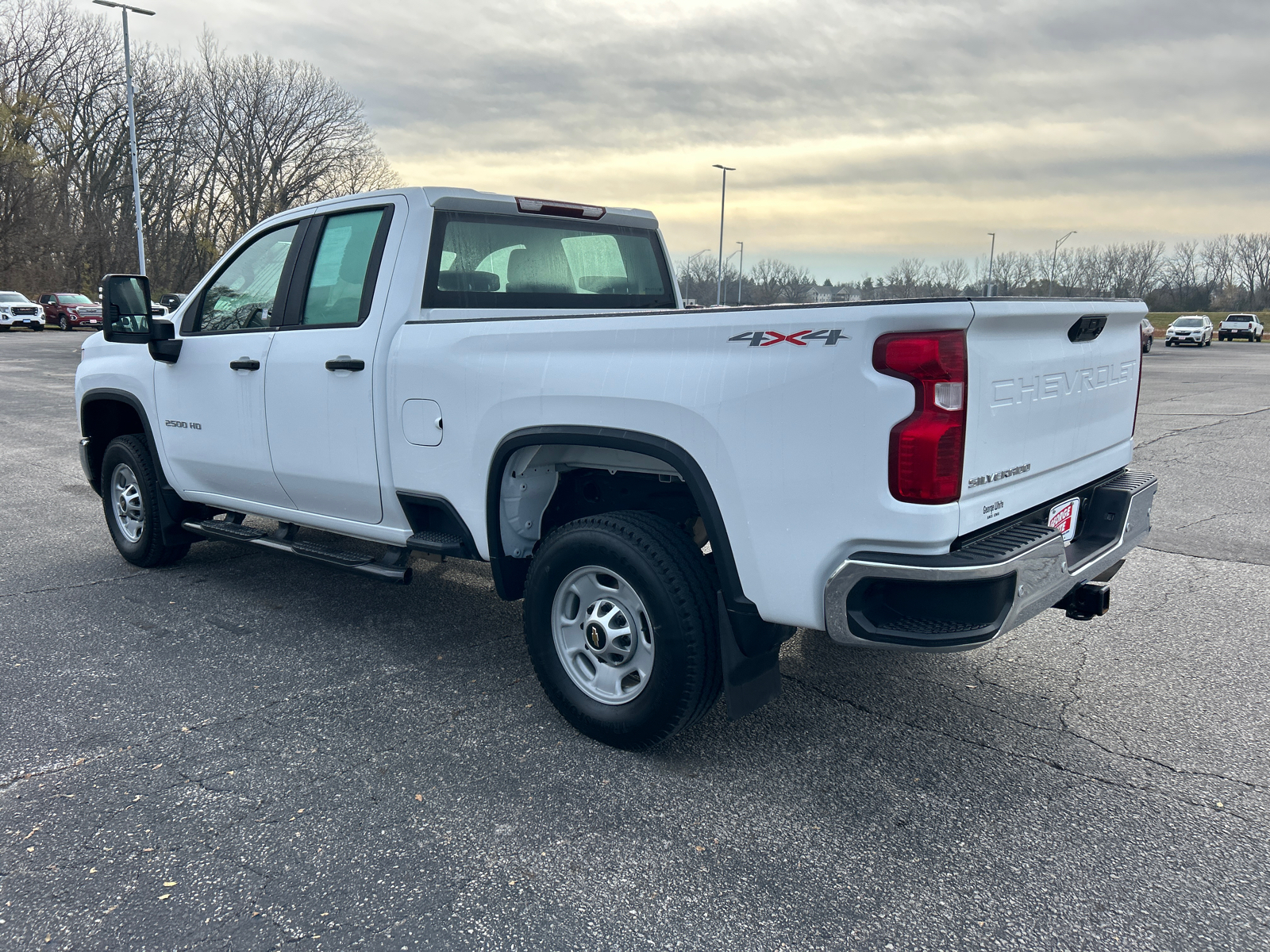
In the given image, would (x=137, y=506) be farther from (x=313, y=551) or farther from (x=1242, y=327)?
(x=1242, y=327)

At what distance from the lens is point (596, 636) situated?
3.36 metres

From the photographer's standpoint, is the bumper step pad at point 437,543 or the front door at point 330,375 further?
the front door at point 330,375

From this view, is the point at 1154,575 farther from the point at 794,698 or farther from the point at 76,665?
the point at 76,665

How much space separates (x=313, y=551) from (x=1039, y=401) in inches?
129

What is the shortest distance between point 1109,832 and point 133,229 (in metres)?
58.0

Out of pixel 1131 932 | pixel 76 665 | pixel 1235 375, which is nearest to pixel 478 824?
pixel 1131 932

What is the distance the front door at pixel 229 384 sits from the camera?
15.3 feet

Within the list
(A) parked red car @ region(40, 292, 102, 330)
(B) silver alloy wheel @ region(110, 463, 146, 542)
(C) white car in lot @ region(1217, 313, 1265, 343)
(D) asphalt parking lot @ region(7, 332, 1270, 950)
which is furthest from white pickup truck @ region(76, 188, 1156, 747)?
(C) white car in lot @ region(1217, 313, 1265, 343)

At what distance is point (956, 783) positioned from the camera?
311cm

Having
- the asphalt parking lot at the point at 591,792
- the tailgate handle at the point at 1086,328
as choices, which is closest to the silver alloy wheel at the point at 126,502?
the asphalt parking lot at the point at 591,792

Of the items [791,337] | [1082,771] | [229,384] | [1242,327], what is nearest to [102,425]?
[229,384]

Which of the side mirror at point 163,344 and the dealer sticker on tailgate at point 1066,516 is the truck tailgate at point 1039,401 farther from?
the side mirror at point 163,344

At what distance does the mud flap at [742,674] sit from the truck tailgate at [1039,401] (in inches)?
33.1

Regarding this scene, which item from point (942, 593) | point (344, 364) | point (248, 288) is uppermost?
point (248, 288)
